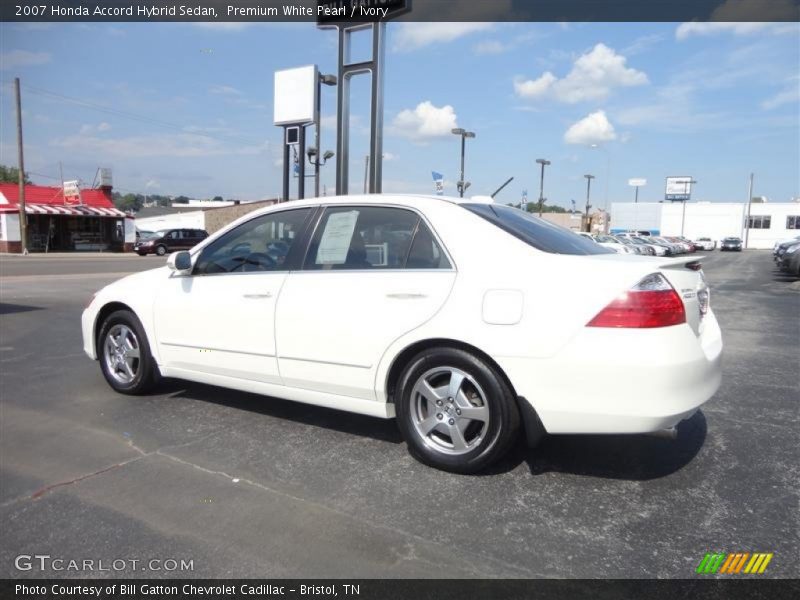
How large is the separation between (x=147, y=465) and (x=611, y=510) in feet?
8.89

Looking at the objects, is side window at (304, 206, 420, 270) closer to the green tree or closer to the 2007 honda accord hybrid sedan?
the 2007 honda accord hybrid sedan

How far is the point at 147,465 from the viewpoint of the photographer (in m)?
3.63

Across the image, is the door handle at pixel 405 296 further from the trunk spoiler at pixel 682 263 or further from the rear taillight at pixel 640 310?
the trunk spoiler at pixel 682 263

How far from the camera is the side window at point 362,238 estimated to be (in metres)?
3.75

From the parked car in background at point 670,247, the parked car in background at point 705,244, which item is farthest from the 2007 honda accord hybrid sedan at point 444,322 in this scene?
the parked car in background at point 705,244

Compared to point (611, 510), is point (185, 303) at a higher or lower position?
higher

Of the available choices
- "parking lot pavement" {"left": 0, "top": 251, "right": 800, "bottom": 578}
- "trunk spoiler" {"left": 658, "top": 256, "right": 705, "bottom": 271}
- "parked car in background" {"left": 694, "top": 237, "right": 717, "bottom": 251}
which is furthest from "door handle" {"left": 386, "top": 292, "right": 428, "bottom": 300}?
"parked car in background" {"left": 694, "top": 237, "right": 717, "bottom": 251}

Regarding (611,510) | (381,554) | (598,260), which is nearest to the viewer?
(381,554)

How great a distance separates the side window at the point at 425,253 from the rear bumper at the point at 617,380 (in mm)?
751

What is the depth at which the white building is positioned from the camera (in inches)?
2814

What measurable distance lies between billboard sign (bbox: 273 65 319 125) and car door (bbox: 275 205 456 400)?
8.34 m
